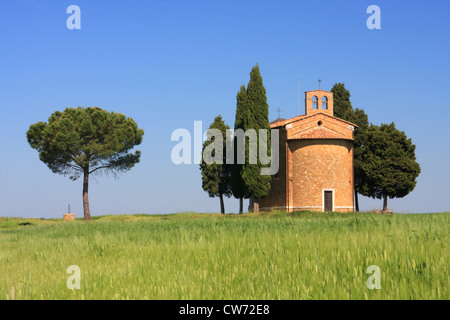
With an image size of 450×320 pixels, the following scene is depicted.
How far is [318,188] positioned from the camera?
37.9 m

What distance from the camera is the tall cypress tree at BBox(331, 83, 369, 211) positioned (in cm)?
4447

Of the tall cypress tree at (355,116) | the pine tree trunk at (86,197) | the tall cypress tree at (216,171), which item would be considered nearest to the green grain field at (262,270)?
the pine tree trunk at (86,197)

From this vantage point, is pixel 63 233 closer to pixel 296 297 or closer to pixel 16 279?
pixel 16 279

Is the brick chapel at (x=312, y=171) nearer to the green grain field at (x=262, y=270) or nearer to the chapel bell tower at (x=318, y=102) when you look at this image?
the chapel bell tower at (x=318, y=102)

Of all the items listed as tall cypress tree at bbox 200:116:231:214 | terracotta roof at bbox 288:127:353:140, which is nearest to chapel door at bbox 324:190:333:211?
terracotta roof at bbox 288:127:353:140

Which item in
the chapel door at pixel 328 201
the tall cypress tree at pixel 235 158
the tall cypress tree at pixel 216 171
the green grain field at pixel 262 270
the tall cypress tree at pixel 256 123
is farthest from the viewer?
the tall cypress tree at pixel 216 171

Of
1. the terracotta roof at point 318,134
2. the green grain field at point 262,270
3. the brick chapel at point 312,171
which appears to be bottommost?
the green grain field at point 262,270

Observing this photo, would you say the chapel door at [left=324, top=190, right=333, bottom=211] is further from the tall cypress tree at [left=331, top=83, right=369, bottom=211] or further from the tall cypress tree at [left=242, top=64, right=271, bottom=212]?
the tall cypress tree at [left=331, top=83, right=369, bottom=211]

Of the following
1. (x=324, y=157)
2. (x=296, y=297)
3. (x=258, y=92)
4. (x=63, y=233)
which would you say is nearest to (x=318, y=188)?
(x=324, y=157)

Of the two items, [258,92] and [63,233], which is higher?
[258,92]

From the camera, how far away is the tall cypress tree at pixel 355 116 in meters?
44.5

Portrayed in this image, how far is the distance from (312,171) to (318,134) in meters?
3.36

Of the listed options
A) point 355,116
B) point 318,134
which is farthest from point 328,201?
point 355,116
